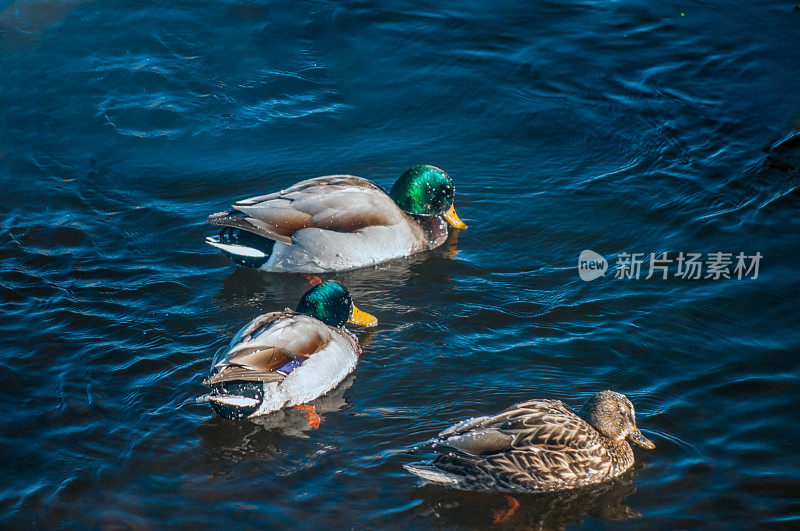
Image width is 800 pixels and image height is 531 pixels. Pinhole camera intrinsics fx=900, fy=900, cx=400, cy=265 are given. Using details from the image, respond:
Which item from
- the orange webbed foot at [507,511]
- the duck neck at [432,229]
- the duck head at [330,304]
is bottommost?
the orange webbed foot at [507,511]

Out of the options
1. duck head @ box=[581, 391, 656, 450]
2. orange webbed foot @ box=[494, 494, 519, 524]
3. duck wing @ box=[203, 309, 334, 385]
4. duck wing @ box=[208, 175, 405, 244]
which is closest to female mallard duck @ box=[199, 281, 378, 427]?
duck wing @ box=[203, 309, 334, 385]

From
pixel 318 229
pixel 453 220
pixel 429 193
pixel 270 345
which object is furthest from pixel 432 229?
pixel 270 345

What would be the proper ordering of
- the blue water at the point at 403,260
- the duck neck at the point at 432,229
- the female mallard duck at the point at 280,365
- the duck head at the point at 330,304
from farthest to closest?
the duck neck at the point at 432,229 < the duck head at the point at 330,304 < the female mallard duck at the point at 280,365 < the blue water at the point at 403,260

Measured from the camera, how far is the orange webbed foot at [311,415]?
6410 millimetres

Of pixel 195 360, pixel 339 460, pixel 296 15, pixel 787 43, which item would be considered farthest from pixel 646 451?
pixel 296 15

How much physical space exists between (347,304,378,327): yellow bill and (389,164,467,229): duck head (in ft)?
6.00

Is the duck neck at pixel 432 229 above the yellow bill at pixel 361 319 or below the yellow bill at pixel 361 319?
above

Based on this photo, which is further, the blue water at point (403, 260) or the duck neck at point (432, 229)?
the duck neck at point (432, 229)

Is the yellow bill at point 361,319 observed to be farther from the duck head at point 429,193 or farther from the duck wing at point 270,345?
the duck head at point 429,193

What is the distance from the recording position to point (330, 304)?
730 centimetres

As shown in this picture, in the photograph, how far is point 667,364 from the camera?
6738 millimetres

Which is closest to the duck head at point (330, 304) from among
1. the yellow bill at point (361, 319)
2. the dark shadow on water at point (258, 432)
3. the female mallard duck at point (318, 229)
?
the yellow bill at point (361, 319)

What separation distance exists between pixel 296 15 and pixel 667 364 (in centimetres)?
837

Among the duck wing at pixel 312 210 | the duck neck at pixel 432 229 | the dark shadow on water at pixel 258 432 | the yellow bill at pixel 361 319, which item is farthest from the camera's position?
Result: the duck neck at pixel 432 229
